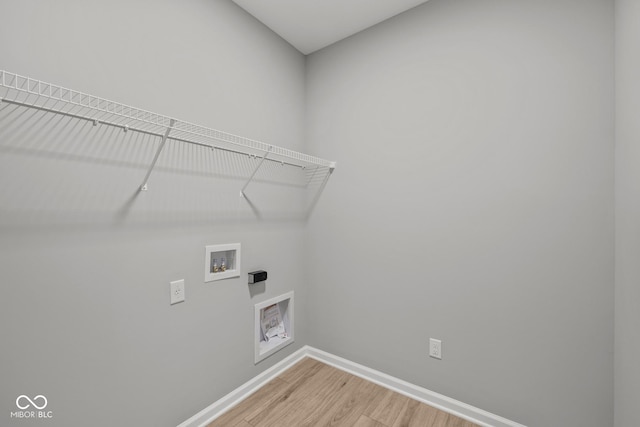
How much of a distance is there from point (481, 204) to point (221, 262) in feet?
5.39

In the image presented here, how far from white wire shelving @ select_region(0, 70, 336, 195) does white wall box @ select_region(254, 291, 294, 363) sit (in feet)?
2.88

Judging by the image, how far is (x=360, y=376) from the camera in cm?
206

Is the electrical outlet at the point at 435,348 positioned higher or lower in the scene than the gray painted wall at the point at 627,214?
lower

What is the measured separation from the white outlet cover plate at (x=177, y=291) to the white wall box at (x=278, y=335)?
57 centimetres

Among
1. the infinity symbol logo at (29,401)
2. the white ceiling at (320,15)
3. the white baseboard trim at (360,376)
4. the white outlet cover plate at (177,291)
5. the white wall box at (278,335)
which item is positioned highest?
the white ceiling at (320,15)

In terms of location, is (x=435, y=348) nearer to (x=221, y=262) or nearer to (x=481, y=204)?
(x=481, y=204)

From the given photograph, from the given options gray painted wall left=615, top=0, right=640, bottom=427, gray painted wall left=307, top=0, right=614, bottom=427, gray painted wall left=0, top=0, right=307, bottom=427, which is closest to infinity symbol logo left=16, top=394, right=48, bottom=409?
gray painted wall left=0, top=0, right=307, bottom=427

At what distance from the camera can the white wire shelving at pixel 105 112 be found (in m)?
0.95

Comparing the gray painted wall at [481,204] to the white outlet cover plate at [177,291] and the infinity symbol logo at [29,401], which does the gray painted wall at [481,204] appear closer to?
the white outlet cover plate at [177,291]

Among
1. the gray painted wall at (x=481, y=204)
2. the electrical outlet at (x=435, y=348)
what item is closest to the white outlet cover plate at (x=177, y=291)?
the gray painted wall at (x=481, y=204)

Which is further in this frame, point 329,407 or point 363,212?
point 363,212

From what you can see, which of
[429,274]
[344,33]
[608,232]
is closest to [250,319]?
[429,274]

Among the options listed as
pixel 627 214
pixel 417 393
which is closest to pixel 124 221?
pixel 417 393

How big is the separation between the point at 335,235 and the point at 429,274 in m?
0.77
